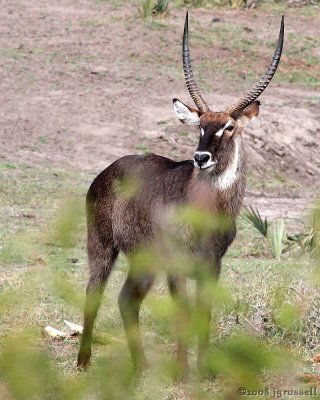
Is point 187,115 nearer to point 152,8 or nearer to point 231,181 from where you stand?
point 231,181

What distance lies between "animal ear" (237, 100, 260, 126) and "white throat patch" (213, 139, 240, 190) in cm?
30

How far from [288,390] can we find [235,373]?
1492 mm

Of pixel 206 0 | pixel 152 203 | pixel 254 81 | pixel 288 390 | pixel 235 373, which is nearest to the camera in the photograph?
pixel 235 373

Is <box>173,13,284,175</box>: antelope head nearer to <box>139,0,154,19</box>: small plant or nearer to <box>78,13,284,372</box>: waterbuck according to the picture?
<box>78,13,284,372</box>: waterbuck

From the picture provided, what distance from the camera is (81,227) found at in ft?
5.33

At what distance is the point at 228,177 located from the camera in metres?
6.31

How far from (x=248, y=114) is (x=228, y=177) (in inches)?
22.2

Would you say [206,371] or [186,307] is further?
[186,307]

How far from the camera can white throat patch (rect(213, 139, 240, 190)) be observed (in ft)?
20.6

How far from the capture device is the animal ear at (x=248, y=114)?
261 inches

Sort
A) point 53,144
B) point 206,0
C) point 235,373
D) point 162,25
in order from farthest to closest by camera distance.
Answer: point 206,0 < point 162,25 < point 53,144 < point 235,373

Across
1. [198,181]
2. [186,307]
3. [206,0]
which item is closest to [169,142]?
[206,0]

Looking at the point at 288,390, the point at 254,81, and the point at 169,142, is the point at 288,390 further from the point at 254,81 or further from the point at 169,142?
the point at 254,81

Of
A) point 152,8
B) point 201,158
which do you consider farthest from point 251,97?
point 152,8
